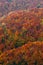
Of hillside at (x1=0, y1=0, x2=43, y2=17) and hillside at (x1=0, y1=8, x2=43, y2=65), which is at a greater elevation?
hillside at (x1=0, y1=8, x2=43, y2=65)

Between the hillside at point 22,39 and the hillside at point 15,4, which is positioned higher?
the hillside at point 22,39

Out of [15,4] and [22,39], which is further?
[15,4]

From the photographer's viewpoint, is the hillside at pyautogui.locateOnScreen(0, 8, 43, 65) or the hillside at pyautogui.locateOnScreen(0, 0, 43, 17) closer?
the hillside at pyautogui.locateOnScreen(0, 8, 43, 65)

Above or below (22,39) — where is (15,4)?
below

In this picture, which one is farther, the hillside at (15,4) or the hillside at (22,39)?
the hillside at (15,4)

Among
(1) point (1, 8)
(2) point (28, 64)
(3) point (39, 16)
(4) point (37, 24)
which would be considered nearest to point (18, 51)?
(2) point (28, 64)

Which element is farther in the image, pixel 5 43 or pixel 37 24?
pixel 37 24

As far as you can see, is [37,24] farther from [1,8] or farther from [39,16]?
[1,8]

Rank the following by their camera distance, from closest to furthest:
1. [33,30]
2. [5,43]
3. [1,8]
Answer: [5,43], [33,30], [1,8]
